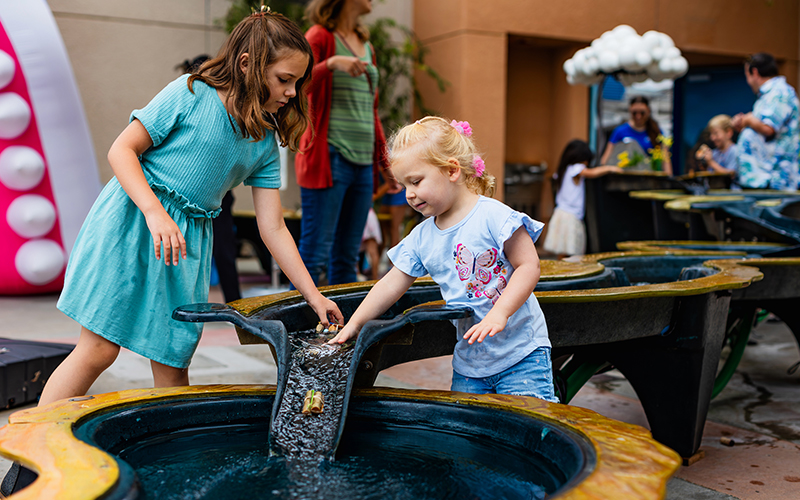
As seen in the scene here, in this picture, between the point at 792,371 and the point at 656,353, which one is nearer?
the point at 656,353

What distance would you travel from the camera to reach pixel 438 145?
5.85ft

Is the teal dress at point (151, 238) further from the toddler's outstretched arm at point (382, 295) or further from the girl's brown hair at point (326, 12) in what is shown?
the girl's brown hair at point (326, 12)

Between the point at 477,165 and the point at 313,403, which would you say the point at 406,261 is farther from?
the point at 313,403

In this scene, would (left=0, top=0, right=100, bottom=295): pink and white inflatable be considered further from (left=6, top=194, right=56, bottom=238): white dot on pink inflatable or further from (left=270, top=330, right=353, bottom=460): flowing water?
(left=270, top=330, right=353, bottom=460): flowing water

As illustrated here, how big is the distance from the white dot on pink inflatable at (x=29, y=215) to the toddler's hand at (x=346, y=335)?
14.7 ft

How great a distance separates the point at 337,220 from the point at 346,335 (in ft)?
5.86

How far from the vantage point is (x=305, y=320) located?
209cm

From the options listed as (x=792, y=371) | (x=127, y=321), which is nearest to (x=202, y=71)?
(x=127, y=321)

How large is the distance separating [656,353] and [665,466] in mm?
1316

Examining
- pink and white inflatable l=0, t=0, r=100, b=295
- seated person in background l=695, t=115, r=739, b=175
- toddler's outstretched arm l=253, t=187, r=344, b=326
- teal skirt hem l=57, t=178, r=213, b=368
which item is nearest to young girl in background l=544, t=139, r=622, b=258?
seated person in background l=695, t=115, r=739, b=175

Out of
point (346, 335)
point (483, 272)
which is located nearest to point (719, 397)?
point (483, 272)

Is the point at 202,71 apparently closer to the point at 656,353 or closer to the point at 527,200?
the point at 656,353

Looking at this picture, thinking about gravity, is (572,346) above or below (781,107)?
below

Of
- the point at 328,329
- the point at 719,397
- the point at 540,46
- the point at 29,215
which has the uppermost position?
the point at 540,46
